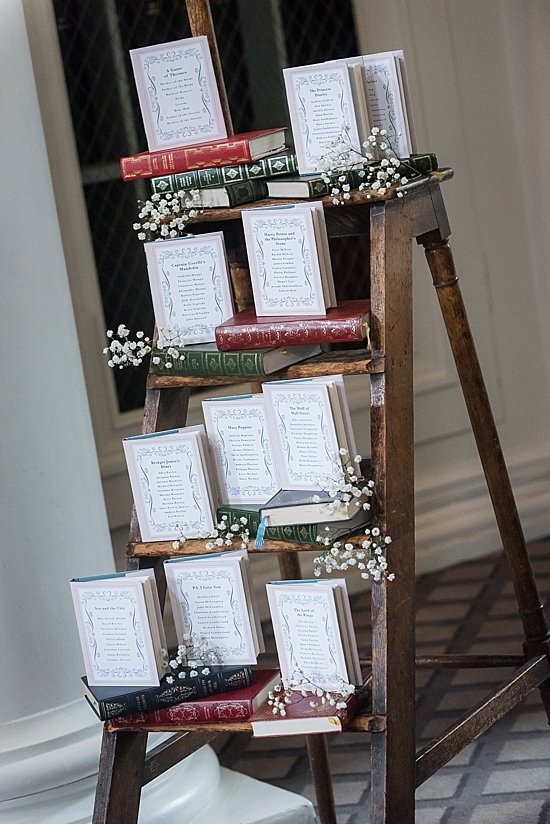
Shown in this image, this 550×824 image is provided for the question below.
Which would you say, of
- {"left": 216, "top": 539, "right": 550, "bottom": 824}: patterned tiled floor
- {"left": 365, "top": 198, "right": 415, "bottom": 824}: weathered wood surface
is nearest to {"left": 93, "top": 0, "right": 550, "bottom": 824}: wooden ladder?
{"left": 365, "top": 198, "right": 415, "bottom": 824}: weathered wood surface

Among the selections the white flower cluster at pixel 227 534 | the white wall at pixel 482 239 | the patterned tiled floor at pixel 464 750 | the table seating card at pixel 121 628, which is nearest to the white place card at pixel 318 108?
the white flower cluster at pixel 227 534

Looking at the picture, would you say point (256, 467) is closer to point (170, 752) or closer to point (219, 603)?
point (219, 603)

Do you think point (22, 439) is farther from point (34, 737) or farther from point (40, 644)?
point (34, 737)

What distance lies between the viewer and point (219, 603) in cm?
180

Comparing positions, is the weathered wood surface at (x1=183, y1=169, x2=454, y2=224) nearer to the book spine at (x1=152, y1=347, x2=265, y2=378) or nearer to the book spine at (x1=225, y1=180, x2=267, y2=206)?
the book spine at (x1=225, y1=180, x2=267, y2=206)

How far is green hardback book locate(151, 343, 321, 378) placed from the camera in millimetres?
1750

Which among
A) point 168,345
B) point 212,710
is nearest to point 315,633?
point 212,710

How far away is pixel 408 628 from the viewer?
1.70 meters

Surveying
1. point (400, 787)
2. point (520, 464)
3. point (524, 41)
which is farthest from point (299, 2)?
point (400, 787)

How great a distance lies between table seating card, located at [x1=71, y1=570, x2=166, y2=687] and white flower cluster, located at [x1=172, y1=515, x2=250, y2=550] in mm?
114

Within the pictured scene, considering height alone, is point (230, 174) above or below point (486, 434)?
above

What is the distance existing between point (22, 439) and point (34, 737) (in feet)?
1.92

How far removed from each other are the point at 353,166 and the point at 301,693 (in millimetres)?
843

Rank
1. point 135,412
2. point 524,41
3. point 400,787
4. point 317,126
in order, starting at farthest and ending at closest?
point 524,41 → point 135,412 → point 317,126 → point 400,787
